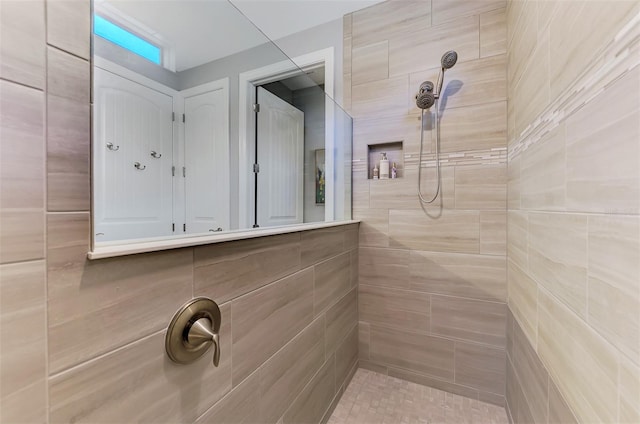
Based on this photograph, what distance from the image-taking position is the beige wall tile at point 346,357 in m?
1.48

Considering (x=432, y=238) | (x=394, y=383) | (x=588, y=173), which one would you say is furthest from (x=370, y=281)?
(x=588, y=173)

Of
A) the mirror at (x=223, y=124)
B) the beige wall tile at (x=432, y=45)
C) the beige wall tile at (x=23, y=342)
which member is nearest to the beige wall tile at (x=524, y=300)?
the mirror at (x=223, y=124)

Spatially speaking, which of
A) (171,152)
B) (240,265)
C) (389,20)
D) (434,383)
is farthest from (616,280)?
(171,152)

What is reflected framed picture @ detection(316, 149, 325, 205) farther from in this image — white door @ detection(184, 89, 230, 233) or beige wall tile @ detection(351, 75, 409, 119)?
white door @ detection(184, 89, 230, 233)

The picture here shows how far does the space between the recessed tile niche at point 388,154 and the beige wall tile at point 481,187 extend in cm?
34

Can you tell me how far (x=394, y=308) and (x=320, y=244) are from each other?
2.62ft

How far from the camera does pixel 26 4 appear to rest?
15.7 inches

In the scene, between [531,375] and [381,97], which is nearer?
[531,375]

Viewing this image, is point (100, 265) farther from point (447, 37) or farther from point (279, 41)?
point (279, 41)

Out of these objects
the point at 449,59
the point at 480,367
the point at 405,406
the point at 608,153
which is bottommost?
the point at 405,406

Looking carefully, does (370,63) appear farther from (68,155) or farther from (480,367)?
(480,367)

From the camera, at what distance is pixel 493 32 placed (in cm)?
147

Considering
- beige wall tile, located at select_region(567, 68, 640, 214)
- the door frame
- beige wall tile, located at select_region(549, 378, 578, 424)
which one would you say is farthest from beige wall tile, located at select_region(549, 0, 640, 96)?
the door frame

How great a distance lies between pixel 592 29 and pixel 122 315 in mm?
1199
